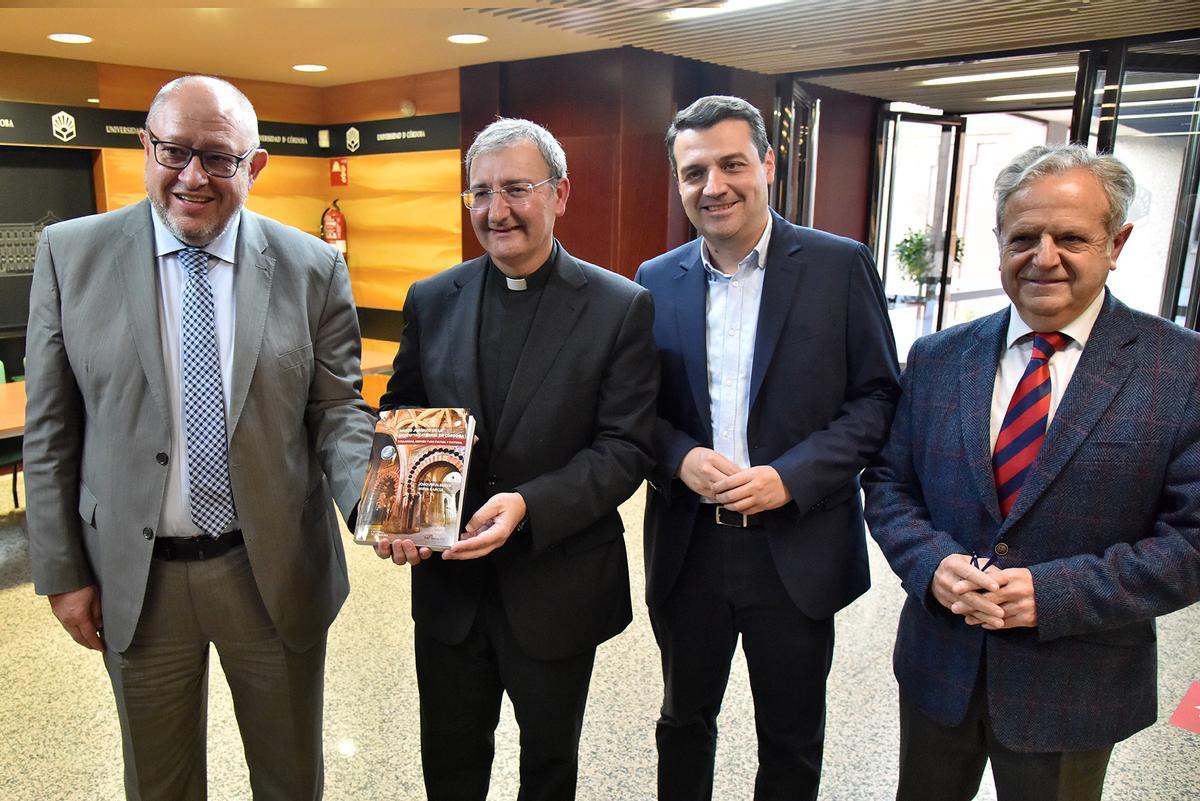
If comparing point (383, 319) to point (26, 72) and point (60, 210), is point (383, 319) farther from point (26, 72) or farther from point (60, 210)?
point (26, 72)

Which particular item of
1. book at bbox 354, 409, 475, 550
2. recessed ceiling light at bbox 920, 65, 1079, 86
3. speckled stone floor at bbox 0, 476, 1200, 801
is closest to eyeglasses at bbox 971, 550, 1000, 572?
book at bbox 354, 409, 475, 550

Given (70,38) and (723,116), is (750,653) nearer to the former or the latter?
(723,116)

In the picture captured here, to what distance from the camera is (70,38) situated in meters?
5.76

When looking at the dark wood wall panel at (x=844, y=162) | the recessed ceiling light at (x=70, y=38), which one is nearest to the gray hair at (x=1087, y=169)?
the recessed ceiling light at (x=70, y=38)

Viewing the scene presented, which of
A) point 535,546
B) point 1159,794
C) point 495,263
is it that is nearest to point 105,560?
point 535,546

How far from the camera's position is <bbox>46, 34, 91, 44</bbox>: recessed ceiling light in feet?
18.6

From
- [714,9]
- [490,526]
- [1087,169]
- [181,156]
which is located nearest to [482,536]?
[490,526]

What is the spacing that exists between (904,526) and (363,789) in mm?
2033

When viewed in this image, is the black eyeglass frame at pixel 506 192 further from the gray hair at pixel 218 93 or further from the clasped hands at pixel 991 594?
the clasped hands at pixel 991 594

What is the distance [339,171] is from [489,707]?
7393mm

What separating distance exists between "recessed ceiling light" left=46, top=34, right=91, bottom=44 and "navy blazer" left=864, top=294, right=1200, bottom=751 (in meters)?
6.25

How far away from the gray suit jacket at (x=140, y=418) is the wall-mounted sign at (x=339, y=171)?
22.3 feet

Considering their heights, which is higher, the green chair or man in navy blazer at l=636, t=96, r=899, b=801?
man in navy blazer at l=636, t=96, r=899, b=801

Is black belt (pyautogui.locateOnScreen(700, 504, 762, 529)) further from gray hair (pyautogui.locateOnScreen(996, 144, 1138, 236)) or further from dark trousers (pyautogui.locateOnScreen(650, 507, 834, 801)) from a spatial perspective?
gray hair (pyautogui.locateOnScreen(996, 144, 1138, 236))
